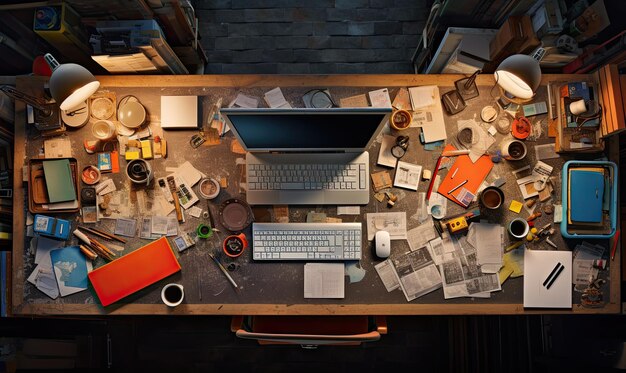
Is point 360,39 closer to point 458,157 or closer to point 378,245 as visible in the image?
point 458,157

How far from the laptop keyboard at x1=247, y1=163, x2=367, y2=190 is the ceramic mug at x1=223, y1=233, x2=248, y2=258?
230 mm

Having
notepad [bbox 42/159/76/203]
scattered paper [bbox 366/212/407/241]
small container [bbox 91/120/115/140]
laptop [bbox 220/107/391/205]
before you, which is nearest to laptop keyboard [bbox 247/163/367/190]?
laptop [bbox 220/107/391/205]

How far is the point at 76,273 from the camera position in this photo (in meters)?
1.76

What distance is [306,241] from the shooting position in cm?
177

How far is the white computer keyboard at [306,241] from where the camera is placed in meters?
1.77

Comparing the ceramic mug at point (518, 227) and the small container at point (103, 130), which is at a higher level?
the small container at point (103, 130)

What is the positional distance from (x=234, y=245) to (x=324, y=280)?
43 centimetres

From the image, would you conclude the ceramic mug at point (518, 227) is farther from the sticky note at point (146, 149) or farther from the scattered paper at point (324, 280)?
the sticky note at point (146, 149)

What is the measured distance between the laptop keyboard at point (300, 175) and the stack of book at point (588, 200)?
36.0 inches

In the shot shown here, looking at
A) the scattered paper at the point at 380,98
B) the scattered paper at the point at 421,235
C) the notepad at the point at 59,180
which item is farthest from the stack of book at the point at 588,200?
the notepad at the point at 59,180

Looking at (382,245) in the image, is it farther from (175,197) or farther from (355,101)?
(175,197)

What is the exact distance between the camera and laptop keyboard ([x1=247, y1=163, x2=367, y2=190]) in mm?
1772

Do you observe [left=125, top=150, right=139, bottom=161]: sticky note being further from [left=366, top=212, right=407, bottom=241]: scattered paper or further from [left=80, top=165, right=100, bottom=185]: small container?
[left=366, top=212, right=407, bottom=241]: scattered paper
